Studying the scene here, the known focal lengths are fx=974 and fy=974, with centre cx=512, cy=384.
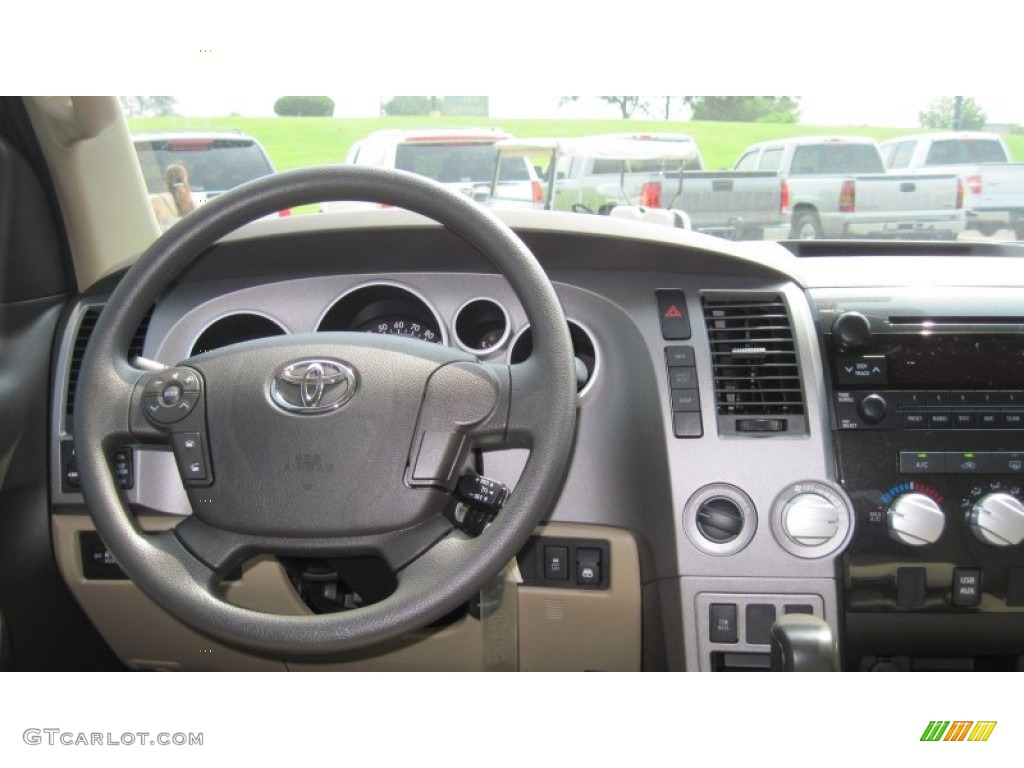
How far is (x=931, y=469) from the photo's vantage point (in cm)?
179

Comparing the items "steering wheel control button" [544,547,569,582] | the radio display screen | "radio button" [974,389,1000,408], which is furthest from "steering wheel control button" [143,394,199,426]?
"radio button" [974,389,1000,408]

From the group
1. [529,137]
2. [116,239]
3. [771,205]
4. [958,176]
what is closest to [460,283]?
[529,137]

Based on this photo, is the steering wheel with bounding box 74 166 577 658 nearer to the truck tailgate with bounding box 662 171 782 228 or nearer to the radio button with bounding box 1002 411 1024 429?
the truck tailgate with bounding box 662 171 782 228

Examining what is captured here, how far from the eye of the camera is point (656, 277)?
73.5 inches

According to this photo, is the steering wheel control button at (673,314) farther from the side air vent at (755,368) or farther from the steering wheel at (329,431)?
the steering wheel at (329,431)

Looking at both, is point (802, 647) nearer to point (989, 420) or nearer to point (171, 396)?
point (989, 420)

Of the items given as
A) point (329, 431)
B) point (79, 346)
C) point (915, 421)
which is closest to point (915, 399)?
point (915, 421)

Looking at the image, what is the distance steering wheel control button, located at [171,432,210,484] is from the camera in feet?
4.71

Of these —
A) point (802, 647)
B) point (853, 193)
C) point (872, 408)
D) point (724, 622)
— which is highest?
point (853, 193)

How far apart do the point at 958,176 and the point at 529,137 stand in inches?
36.1

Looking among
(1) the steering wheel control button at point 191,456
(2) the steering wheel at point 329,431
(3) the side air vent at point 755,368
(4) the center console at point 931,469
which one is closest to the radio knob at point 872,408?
(4) the center console at point 931,469

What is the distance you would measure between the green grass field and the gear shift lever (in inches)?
35.3

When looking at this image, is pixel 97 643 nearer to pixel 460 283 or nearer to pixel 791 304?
pixel 460 283

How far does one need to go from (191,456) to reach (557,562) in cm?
75
